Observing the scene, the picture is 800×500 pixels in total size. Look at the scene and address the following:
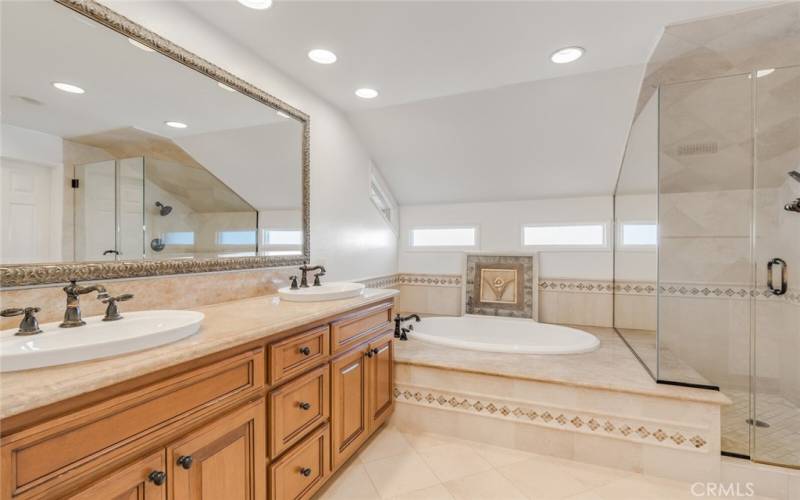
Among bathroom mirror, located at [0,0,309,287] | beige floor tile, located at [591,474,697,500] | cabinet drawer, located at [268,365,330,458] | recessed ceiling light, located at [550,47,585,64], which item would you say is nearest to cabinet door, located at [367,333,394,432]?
cabinet drawer, located at [268,365,330,458]

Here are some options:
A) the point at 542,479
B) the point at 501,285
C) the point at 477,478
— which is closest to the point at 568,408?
the point at 542,479

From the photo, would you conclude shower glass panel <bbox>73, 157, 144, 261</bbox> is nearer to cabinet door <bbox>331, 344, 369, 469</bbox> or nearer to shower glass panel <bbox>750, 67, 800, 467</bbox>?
cabinet door <bbox>331, 344, 369, 469</bbox>

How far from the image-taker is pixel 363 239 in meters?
3.21

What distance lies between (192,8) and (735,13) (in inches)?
104

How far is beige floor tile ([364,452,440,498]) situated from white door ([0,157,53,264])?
1694mm

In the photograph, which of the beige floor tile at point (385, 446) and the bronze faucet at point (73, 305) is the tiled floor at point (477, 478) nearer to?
the beige floor tile at point (385, 446)

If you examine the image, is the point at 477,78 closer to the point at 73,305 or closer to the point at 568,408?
the point at 568,408

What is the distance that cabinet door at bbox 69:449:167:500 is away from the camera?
0.79 meters

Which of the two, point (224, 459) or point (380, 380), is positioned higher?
point (224, 459)

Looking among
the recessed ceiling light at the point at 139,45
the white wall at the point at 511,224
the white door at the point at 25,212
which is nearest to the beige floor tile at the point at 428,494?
the white door at the point at 25,212

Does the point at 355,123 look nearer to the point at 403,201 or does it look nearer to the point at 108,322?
the point at 403,201

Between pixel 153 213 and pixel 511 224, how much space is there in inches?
124

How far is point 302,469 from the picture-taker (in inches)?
56.6

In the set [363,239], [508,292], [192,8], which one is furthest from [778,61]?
[192,8]
